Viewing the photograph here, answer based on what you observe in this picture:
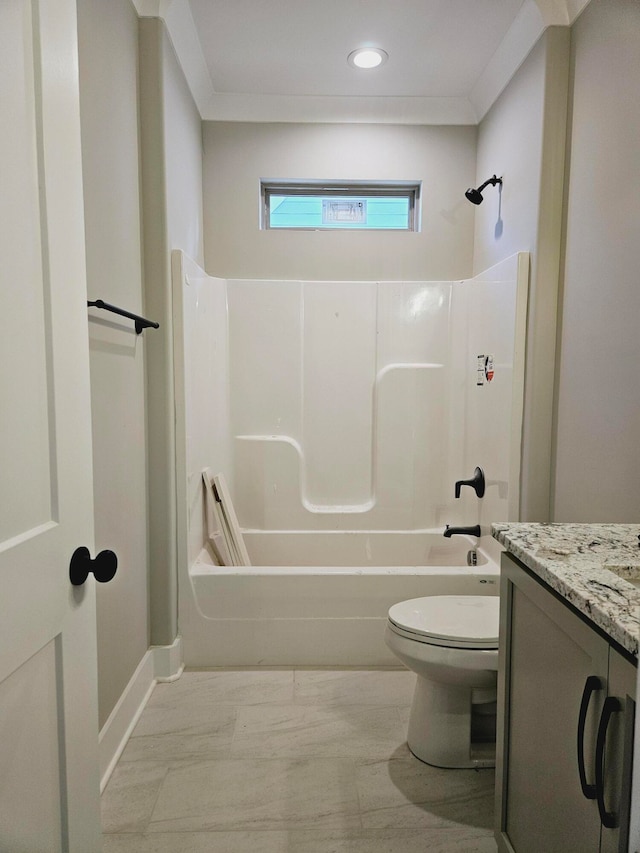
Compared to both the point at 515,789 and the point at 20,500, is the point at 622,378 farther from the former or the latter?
the point at 20,500

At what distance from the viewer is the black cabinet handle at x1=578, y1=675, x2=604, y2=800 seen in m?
0.83

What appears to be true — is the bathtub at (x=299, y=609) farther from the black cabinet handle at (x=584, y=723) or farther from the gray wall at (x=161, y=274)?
the black cabinet handle at (x=584, y=723)

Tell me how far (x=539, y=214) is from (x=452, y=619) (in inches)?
61.6

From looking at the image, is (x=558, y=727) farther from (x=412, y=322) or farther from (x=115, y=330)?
(x=412, y=322)

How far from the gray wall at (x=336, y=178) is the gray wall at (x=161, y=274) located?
0.60 m

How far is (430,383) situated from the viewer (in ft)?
9.95

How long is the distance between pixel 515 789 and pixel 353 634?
3.86 ft

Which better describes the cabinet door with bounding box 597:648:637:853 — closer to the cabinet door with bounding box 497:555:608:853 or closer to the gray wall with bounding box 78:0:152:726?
the cabinet door with bounding box 497:555:608:853

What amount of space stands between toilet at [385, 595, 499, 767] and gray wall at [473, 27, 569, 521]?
655mm

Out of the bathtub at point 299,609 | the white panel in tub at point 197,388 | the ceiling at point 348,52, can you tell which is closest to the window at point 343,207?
the ceiling at point 348,52

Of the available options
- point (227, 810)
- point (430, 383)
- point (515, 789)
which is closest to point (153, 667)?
point (227, 810)

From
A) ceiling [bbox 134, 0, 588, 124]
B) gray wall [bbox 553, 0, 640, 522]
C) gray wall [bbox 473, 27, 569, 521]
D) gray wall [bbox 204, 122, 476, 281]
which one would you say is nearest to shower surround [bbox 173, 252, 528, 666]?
gray wall [bbox 204, 122, 476, 281]

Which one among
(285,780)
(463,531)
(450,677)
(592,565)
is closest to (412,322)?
(463,531)

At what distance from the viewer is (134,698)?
1941 mm
